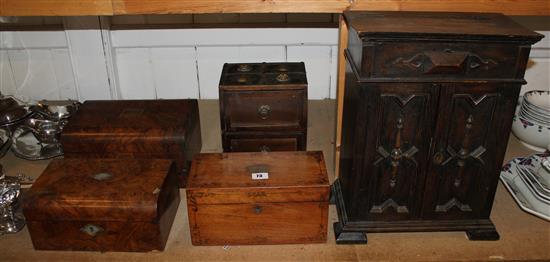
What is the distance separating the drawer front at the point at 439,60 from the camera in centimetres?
117

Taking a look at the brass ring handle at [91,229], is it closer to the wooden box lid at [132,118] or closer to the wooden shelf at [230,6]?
the wooden box lid at [132,118]

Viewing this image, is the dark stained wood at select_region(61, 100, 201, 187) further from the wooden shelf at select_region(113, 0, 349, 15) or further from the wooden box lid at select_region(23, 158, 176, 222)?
the wooden shelf at select_region(113, 0, 349, 15)

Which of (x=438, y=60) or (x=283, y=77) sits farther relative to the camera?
(x=283, y=77)

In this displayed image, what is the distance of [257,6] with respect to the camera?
1.40 metres

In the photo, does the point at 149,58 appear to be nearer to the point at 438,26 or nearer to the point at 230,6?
the point at 230,6

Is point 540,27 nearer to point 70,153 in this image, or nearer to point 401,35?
point 401,35

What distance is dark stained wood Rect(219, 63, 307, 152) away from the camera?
1584 millimetres

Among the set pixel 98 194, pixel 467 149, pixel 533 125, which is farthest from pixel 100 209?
pixel 533 125

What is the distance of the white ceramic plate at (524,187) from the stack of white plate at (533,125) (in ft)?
0.44

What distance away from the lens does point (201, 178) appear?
1345 millimetres

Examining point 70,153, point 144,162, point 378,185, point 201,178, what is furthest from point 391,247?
point 70,153

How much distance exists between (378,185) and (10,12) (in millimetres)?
1159

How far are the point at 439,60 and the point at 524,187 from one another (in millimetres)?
662

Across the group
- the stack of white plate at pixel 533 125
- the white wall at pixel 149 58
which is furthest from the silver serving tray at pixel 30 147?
the stack of white plate at pixel 533 125
